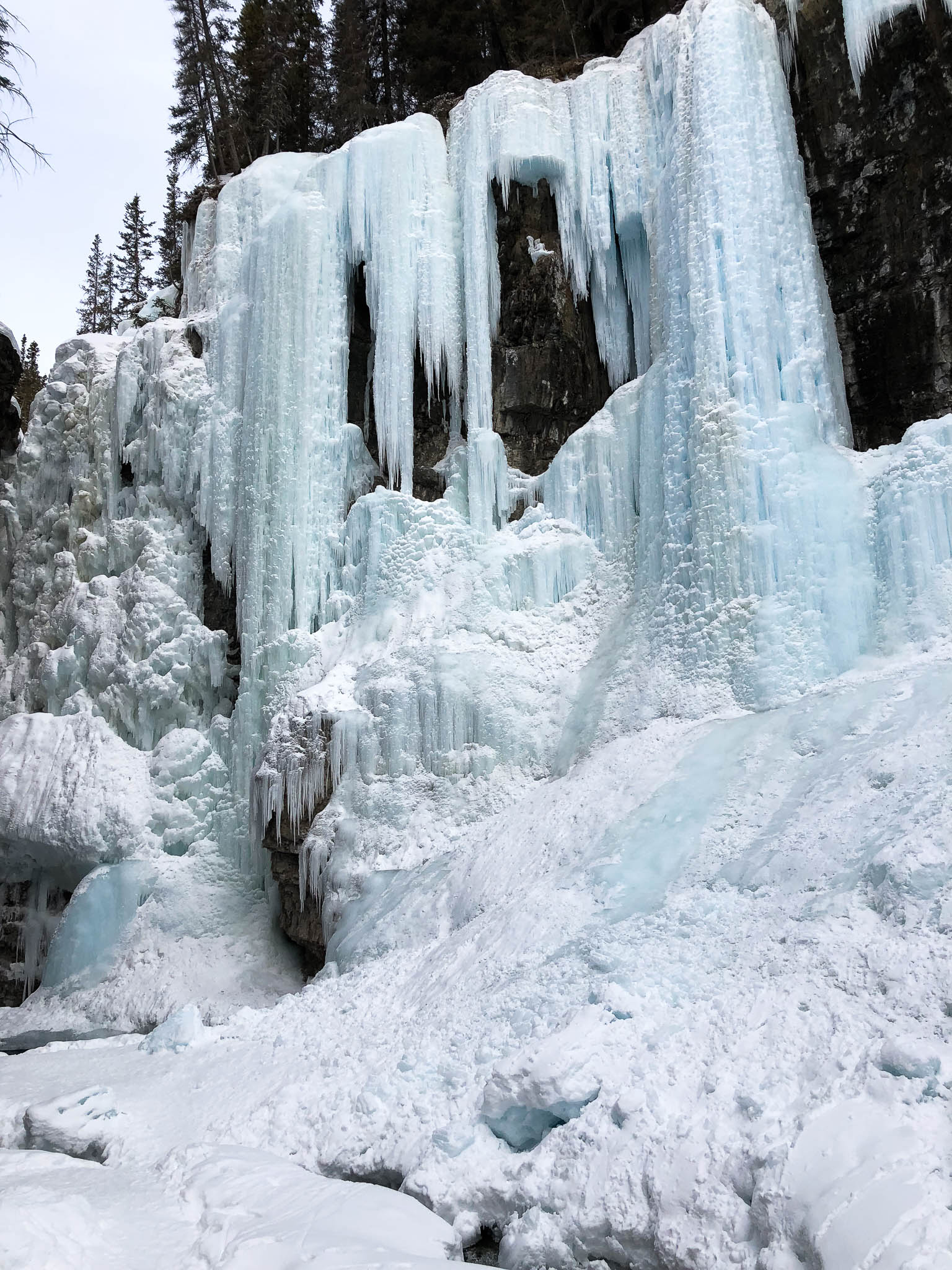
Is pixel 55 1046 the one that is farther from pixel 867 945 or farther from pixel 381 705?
pixel 867 945

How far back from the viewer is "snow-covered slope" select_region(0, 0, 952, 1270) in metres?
4.82

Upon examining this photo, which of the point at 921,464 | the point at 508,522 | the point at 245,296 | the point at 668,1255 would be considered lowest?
the point at 668,1255

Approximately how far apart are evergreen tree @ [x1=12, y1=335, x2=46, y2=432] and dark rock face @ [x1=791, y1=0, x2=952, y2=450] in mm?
21875

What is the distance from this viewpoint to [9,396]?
53.4 ft

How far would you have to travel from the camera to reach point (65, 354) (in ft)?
51.6

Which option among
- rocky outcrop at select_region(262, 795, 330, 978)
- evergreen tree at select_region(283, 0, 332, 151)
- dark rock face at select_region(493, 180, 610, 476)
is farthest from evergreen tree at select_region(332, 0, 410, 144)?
rocky outcrop at select_region(262, 795, 330, 978)

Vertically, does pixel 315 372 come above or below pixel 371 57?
below

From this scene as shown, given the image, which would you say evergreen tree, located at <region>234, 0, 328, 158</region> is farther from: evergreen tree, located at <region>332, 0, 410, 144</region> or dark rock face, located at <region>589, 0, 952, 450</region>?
dark rock face, located at <region>589, 0, 952, 450</region>

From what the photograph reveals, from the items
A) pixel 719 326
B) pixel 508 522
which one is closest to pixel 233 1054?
pixel 508 522

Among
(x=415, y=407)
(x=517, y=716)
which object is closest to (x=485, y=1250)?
(x=517, y=716)

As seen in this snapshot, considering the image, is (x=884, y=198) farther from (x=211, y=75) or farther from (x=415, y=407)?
(x=211, y=75)

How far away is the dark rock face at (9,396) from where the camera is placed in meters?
15.6

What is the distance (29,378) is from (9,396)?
1696 cm

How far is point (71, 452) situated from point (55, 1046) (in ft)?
30.8
